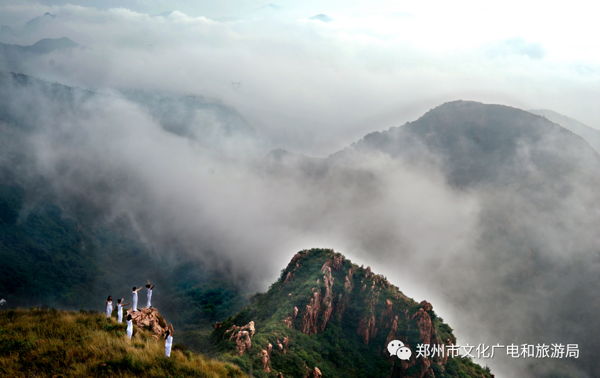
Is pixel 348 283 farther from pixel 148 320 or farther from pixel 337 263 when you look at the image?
pixel 148 320

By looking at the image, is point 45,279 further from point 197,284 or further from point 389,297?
point 389,297

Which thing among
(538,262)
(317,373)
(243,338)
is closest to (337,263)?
(317,373)

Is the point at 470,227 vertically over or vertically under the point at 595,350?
over

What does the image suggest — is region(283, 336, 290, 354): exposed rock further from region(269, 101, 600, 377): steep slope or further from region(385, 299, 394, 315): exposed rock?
region(269, 101, 600, 377): steep slope

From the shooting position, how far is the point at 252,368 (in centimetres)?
3362

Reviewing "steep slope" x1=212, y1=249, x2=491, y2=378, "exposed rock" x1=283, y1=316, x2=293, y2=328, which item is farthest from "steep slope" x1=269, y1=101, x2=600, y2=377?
"exposed rock" x1=283, y1=316, x2=293, y2=328

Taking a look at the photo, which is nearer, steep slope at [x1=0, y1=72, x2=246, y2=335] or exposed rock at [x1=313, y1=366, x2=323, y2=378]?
exposed rock at [x1=313, y1=366, x2=323, y2=378]

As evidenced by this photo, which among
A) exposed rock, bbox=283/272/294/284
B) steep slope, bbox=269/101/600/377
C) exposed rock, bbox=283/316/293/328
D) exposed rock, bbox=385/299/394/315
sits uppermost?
steep slope, bbox=269/101/600/377

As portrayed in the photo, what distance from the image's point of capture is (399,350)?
51781 millimetres

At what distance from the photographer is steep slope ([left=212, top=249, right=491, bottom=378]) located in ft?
138

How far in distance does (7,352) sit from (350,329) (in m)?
51.4

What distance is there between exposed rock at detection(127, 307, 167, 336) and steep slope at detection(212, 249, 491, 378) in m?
14.8

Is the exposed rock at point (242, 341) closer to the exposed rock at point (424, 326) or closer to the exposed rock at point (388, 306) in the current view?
the exposed rock at point (388, 306)

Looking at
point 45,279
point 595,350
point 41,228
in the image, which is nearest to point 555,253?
point 595,350
